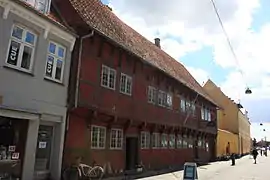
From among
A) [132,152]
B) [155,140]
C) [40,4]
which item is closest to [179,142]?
[155,140]

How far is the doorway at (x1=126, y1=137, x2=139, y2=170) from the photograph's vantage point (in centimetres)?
1992

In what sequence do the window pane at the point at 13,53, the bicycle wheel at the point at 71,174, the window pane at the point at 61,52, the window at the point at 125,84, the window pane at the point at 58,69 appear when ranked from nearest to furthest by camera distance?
the window pane at the point at 13,53
the bicycle wheel at the point at 71,174
the window pane at the point at 58,69
the window pane at the point at 61,52
the window at the point at 125,84

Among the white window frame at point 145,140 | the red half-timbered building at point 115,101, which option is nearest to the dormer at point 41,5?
the red half-timbered building at point 115,101

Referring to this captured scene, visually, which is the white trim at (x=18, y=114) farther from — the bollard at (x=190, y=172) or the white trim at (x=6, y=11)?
the bollard at (x=190, y=172)

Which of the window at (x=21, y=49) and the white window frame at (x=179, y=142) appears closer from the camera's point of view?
the window at (x=21, y=49)

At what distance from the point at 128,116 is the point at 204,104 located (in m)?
18.4

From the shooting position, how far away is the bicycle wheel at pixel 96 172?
15.1 metres

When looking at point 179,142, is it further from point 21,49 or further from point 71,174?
point 21,49

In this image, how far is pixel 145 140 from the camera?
71.5ft

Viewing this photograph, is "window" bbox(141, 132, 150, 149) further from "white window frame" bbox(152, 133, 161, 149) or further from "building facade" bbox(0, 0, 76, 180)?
"building facade" bbox(0, 0, 76, 180)

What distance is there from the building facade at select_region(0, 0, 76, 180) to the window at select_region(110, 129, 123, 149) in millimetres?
4246

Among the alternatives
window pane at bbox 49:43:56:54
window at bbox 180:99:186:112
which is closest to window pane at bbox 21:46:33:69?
window pane at bbox 49:43:56:54

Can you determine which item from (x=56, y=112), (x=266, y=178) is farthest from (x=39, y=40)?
(x=266, y=178)

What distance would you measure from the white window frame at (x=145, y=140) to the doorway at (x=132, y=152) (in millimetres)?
853
